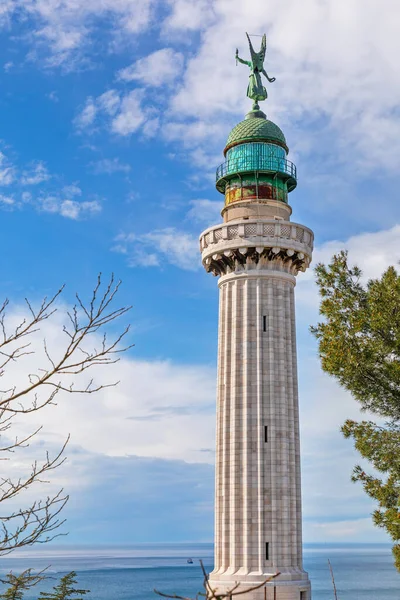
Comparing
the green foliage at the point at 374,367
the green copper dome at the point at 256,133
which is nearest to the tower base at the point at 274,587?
the green foliage at the point at 374,367

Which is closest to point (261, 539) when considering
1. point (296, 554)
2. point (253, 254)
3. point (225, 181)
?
point (296, 554)

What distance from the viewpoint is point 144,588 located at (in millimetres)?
125750

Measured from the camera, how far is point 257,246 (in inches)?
1041

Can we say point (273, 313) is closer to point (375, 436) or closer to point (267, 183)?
point (267, 183)

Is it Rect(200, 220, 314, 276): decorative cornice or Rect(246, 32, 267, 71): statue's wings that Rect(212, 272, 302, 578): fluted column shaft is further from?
Rect(246, 32, 267, 71): statue's wings

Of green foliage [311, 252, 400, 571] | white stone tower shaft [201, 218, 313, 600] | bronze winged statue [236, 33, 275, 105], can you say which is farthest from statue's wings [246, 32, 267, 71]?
green foliage [311, 252, 400, 571]

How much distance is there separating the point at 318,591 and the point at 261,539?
10539 centimetres

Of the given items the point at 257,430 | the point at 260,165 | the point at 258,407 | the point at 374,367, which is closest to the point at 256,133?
the point at 260,165

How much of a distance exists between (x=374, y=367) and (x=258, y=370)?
1106cm

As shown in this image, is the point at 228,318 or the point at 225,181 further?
the point at 225,181

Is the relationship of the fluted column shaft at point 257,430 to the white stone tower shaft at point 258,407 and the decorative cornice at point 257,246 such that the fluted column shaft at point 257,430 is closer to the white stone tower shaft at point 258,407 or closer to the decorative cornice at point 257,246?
the white stone tower shaft at point 258,407

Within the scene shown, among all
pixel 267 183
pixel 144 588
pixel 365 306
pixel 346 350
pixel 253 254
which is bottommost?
pixel 144 588

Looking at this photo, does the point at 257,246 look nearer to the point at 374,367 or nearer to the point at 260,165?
the point at 260,165

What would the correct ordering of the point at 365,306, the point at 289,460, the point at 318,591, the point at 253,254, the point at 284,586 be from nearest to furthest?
1. the point at 365,306
2. the point at 284,586
3. the point at 289,460
4. the point at 253,254
5. the point at 318,591
